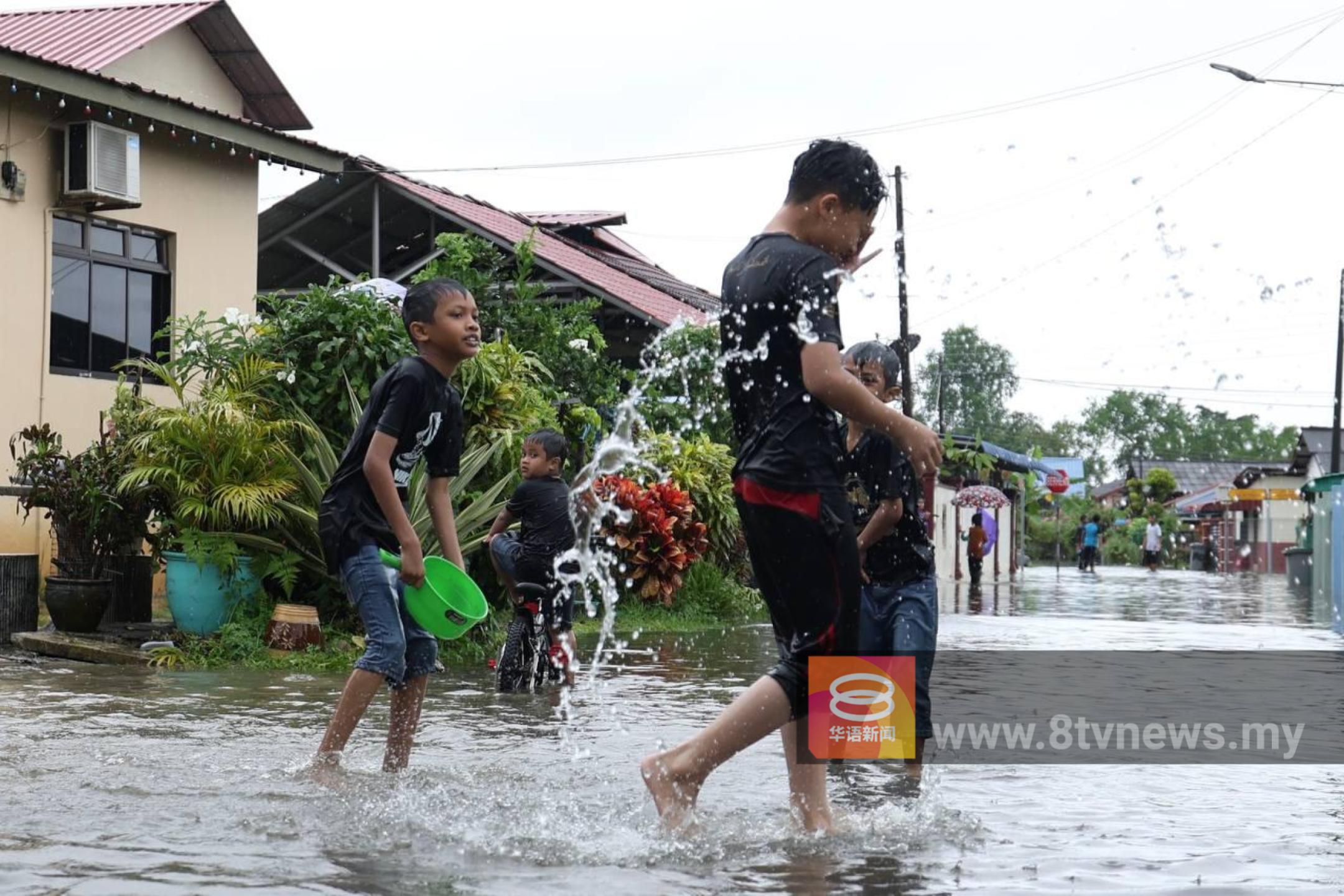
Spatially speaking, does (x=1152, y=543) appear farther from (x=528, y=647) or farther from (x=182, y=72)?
(x=528, y=647)

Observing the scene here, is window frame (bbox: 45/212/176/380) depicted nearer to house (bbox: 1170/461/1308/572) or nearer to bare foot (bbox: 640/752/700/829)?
bare foot (bbox: 640/752/700/829)

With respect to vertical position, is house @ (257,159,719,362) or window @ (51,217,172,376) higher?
house @ (257,159,719,362)

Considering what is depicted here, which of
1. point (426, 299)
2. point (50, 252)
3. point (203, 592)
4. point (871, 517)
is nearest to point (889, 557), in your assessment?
point (871, 517)

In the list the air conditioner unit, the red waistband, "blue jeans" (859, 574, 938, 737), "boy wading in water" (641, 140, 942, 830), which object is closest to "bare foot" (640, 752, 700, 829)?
"boy wading in water" (641, 140, 942, 830)

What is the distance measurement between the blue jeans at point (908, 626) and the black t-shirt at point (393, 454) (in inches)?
64.6

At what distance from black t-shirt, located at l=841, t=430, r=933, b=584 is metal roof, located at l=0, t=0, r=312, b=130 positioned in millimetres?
12202

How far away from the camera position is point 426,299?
5.20m

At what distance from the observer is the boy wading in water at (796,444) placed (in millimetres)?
4051

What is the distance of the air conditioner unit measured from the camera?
13.6 metres

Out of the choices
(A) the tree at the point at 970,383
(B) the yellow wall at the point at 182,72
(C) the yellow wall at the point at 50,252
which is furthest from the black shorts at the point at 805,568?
(A) the tree at the point at 970,383

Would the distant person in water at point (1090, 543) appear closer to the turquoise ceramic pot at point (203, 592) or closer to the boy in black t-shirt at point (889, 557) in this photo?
the turquoise ceramic pot at point (203, 592)

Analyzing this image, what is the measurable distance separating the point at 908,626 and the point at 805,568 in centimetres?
144

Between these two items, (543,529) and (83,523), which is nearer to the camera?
(543,529)

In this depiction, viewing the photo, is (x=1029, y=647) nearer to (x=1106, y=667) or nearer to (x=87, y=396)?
(x=1106, y=667)
